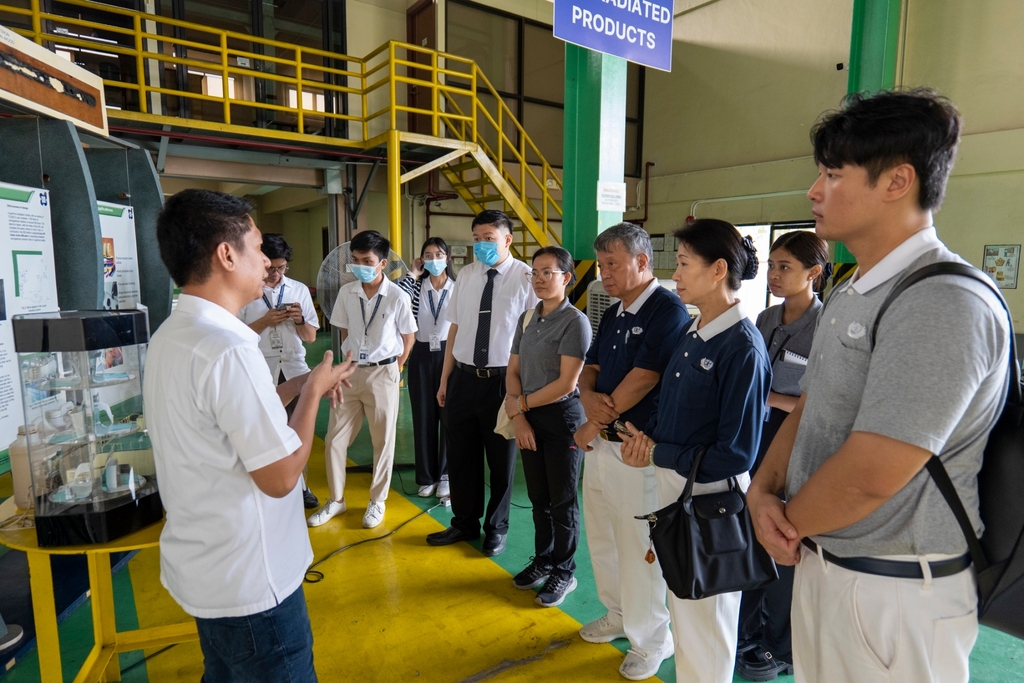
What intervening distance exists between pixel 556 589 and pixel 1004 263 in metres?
6.90

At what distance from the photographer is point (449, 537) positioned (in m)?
3.64

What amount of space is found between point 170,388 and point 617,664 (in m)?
2.13

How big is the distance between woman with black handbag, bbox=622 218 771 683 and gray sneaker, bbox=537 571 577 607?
3.19ft

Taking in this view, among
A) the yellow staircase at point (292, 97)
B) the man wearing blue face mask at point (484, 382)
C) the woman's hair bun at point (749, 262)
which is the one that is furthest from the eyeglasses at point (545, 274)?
the yellow staircase at point (292, 97)

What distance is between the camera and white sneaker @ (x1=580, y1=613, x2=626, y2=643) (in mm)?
2678

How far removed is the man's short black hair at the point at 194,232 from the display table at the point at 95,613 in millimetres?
957

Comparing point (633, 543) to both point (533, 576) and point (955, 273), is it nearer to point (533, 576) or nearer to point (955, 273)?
point (533, 576)

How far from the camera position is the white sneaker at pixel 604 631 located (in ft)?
8.79

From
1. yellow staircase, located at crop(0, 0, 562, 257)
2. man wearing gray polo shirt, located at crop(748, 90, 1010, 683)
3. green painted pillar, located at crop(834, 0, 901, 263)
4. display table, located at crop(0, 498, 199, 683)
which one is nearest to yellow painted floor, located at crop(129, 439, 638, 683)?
display table, located at crop(0, 498, 199, 683)

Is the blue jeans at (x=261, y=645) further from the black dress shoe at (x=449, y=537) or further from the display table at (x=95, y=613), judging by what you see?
the black dress shoe at (x=449, y=537)

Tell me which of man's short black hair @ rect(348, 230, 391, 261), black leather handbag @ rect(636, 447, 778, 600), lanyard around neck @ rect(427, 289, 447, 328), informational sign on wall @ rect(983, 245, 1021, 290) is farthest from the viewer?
informational sign on wall @ rect(983, 245, 1021, 290)

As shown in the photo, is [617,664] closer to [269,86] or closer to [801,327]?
[801,327]

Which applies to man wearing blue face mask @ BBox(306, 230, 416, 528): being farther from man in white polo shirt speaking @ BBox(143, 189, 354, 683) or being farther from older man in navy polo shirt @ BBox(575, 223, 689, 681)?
man in white polo shirt speaking @ BBox(143, 189, 354, 683)

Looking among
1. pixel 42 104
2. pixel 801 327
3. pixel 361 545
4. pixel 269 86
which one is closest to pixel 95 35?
pixel 269 86
